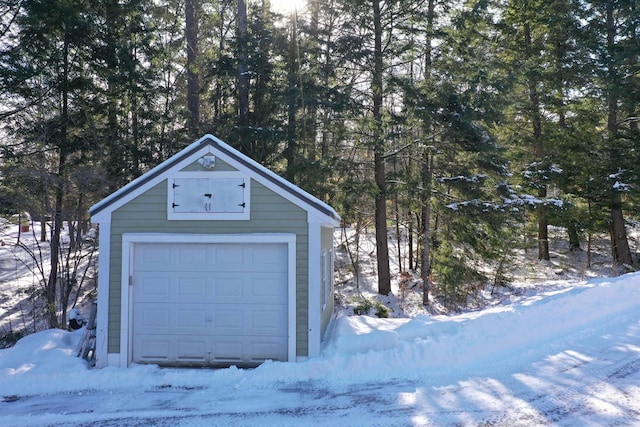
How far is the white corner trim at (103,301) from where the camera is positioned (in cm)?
714

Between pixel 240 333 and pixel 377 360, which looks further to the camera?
pixel 240 333

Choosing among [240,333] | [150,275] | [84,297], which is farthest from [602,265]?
[84,297]

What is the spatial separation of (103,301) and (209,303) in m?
1.74

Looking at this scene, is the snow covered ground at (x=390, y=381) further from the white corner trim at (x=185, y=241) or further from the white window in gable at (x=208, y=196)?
the white window in gable at (x=208, y=196)

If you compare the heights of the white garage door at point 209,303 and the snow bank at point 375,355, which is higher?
the white garage door at point 209,303

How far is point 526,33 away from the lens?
18.0 metres

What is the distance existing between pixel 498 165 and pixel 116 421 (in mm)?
12378

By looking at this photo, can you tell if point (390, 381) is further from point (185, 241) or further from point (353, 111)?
point (353, 111)

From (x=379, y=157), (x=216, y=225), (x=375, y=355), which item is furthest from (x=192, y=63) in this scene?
(x=375, y=355)

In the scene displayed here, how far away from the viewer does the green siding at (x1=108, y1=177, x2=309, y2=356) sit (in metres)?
7.21

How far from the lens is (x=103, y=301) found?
23.7 feet

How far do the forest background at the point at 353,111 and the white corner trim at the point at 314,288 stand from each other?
5.88 metres

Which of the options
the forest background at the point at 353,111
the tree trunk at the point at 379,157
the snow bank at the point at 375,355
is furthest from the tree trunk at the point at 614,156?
the snow bank at the point at 375,355

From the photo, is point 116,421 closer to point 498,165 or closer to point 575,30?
point 498,165
